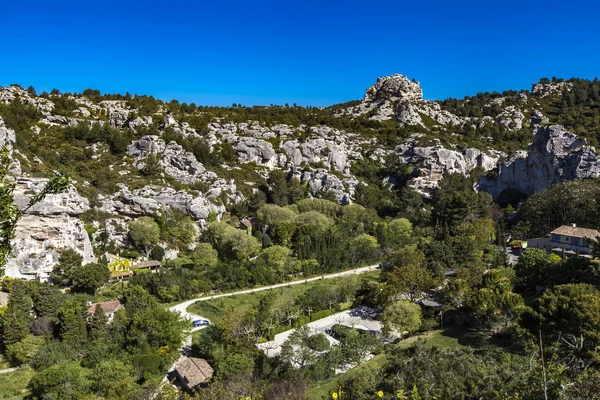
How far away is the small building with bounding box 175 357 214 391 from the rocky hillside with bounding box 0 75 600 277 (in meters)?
21.7

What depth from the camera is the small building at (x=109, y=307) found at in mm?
27948

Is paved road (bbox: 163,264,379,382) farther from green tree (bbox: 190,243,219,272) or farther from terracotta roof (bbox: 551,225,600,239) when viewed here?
terracotta roof (bbox: 551,225,600,239)

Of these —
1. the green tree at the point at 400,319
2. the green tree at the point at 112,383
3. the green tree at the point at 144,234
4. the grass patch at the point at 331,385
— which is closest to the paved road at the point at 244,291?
the green tree at the point at 112,383

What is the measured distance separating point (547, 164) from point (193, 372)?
59.5 metres

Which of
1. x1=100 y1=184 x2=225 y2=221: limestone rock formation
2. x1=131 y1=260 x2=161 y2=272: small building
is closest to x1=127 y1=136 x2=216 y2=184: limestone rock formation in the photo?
x1=100 y1=184 x2=225 y2=221: limestone rock formation

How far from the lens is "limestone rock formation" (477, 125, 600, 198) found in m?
53.6

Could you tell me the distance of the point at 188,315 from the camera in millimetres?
30344

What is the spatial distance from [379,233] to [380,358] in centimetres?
2740

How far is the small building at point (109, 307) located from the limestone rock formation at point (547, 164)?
59.1 m

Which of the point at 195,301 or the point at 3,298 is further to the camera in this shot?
the point at 195,301

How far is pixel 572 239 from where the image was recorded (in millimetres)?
39781

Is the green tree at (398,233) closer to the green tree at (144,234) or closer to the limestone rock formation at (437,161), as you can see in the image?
the limestone rock formation at (437,161)

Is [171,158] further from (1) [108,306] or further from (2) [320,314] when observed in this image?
(2) [320,314]

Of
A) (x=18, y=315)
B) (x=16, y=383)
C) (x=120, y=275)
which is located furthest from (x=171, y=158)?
(x=16, y=383)
